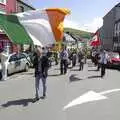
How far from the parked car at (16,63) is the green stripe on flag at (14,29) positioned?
39.6ft

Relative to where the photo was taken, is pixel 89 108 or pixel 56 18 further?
pixel 89 108

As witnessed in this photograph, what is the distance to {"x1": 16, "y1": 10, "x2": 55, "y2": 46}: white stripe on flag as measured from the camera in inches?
373

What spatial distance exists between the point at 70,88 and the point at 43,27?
7130mm

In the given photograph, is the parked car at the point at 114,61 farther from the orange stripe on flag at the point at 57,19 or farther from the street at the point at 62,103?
the orange stripe on flag at the point at 57,19

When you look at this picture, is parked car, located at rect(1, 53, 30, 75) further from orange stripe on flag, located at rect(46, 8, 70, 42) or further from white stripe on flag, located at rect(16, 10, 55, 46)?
orange stripe on flag, located at rect(46, 8, 70, 42)

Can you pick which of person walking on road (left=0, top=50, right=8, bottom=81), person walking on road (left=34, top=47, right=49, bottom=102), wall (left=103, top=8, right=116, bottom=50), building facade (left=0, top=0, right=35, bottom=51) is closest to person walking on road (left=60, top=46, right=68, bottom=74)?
person walking on road (left=0, top=50, right=8, bottom=81)

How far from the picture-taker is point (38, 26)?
9609 mm

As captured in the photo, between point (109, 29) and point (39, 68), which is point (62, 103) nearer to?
point (39, 68)

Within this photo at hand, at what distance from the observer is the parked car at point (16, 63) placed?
2260 cm

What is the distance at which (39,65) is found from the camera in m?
12.8

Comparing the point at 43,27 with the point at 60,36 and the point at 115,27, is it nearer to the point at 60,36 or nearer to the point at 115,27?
the point at 60,36

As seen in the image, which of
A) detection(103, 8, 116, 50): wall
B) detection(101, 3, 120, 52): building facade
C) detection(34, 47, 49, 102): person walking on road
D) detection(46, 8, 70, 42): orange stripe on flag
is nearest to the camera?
detection(46, 8, 70, 42): orange stripe on flag

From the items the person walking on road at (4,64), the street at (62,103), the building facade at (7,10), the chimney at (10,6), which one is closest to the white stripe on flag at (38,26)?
the street at (62,103)

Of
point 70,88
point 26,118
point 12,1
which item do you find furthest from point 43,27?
point 12,1
